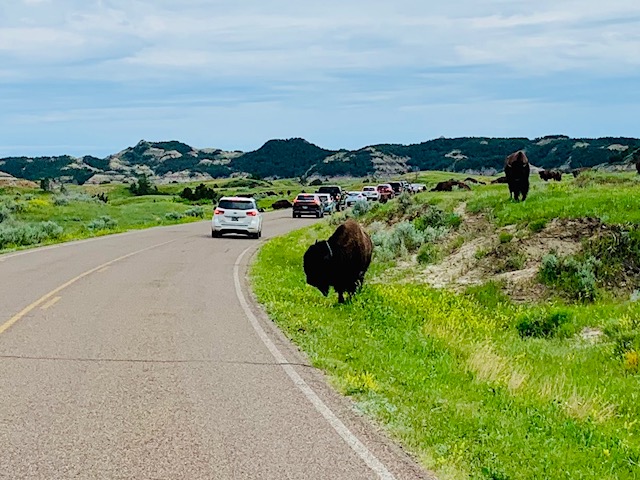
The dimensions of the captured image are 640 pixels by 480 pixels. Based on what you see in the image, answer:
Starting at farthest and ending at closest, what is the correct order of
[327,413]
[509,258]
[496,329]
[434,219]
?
[434,219] → [509,258] → [496,329] → [327,413]

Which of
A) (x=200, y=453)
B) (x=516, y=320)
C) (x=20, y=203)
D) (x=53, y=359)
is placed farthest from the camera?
(x=20, y=203)

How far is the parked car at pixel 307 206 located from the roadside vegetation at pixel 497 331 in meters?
26.6

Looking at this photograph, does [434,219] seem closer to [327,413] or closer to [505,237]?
[505,237]

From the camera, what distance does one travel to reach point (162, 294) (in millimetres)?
17078

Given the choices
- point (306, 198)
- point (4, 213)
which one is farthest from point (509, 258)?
point (306, 198)

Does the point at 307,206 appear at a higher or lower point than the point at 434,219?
lower

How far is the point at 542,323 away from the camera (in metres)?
16.1

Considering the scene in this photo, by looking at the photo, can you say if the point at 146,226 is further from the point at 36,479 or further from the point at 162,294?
the point at 36,479

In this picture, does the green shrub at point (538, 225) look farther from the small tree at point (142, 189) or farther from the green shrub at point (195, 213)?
the small tree at point (142, 189)

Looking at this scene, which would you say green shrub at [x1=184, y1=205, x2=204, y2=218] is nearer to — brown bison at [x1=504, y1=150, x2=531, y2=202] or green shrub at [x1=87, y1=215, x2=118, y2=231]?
green shrub at [x1=87, y1=215, x2=118, y2=231]

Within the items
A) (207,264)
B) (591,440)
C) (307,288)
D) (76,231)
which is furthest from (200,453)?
(76,231)

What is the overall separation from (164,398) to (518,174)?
19638 millimetres

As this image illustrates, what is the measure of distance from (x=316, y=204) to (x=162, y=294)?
41.0 metres

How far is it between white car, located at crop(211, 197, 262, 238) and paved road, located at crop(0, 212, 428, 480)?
20.1 meters
